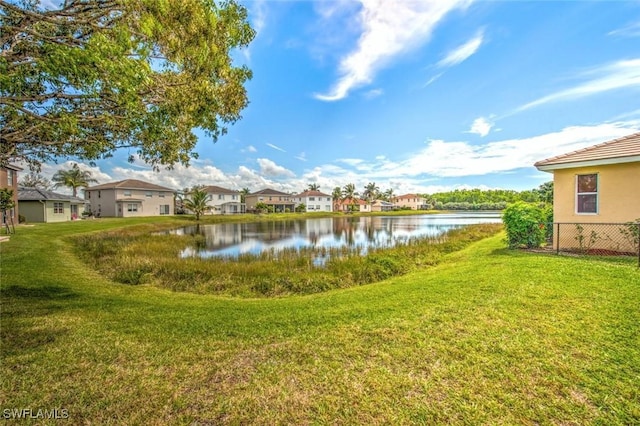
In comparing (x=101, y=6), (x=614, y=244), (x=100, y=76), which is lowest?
(x=614, y=244)

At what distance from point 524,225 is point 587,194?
231 cm

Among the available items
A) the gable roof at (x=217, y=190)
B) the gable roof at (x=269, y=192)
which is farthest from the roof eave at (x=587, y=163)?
the gable roof at (x=269, y=192)

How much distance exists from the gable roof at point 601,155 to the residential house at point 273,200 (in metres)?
65.3

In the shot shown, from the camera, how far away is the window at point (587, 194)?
34.6 ft

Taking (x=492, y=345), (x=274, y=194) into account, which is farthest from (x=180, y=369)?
(x=274, y=194)

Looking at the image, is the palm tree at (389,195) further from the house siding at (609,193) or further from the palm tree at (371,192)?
the house siding at (609,193)

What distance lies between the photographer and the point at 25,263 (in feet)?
36.0

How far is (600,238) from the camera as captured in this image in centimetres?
1027

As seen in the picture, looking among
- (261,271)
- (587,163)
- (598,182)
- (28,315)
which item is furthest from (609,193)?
(28,315)

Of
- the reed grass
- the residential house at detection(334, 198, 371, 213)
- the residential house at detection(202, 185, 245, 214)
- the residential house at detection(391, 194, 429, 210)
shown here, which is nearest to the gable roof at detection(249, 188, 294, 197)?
the residential house at detection(202, 185, 245, 214)

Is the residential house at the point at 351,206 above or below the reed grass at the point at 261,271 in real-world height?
above

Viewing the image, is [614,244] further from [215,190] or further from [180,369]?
[215,190]

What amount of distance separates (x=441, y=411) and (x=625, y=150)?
12535mm

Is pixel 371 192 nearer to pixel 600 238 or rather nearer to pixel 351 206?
pixel 351 206
